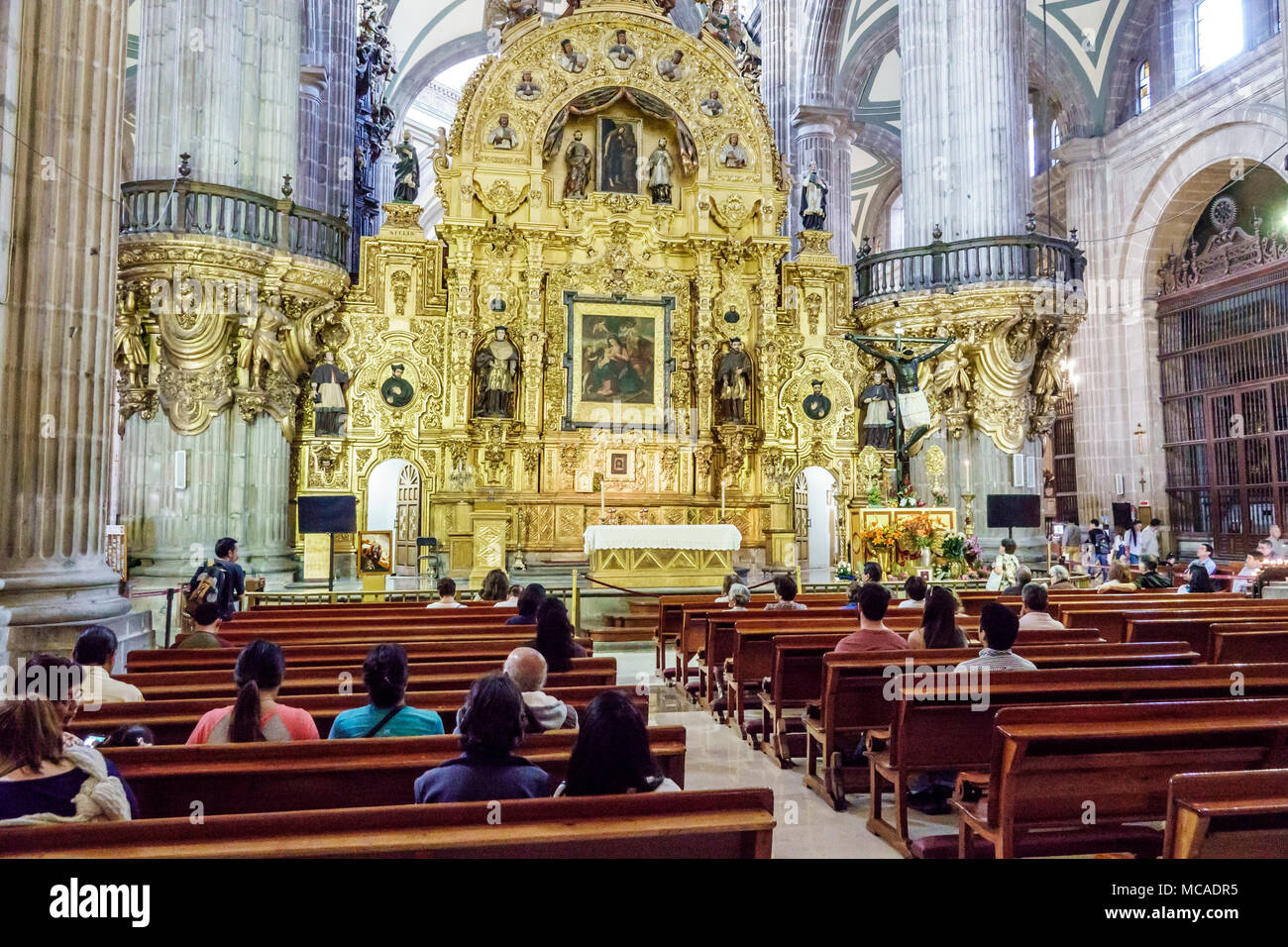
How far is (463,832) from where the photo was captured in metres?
2.05

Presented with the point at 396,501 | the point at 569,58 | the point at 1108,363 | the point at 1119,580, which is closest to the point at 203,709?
the point at 1119,580

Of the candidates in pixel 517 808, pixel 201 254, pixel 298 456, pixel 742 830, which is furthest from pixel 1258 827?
pixel 298 456

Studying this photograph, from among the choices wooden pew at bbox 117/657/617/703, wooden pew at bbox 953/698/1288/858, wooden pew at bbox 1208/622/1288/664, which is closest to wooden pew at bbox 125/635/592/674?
wooden pew at bbox 117/657/617/703

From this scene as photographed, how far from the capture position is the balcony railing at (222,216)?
1170cm

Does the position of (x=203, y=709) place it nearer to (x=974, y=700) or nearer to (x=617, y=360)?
(x=974, y=700)

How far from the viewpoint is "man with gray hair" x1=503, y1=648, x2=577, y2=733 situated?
3.32 meters

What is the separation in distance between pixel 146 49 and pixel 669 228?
879cm

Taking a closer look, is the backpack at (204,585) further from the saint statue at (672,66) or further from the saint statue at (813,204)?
the saint statue at (813,204)

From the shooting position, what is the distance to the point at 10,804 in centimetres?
231

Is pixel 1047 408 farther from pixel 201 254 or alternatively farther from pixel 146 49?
pixel 146 49

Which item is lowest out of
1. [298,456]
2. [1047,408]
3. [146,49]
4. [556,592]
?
[556,592]

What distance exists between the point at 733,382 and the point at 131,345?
9636 millimetres

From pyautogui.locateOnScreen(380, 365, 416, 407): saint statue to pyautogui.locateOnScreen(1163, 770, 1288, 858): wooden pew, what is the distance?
1391cm

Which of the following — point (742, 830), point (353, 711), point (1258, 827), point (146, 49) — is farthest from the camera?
point (146, 49)
